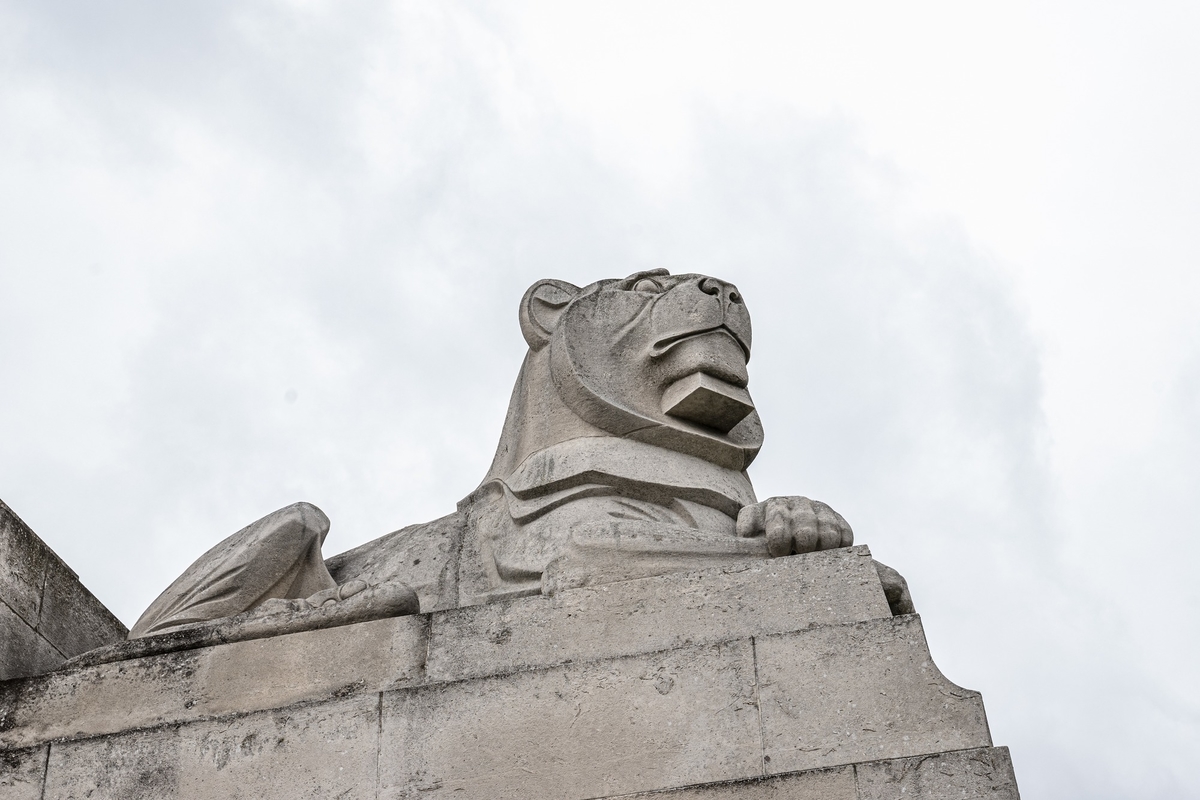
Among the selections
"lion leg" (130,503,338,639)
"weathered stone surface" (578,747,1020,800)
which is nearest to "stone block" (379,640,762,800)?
"weathered stone surface" (578,747,1020,800)

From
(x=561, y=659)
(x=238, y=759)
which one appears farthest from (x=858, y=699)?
(x=238, y=759)

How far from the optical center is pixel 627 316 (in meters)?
8.40

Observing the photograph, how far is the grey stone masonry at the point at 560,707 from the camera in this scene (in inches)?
227

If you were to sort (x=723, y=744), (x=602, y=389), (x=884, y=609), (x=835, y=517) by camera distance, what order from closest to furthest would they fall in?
(x=723, y=744) → (x=884, y=609) → (x=835, y=517) → (x=602, y=389)

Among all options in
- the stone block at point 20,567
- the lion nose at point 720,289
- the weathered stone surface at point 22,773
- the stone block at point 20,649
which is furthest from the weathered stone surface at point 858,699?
the stone block at point 20,567

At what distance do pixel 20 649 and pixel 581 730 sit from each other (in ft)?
11.1

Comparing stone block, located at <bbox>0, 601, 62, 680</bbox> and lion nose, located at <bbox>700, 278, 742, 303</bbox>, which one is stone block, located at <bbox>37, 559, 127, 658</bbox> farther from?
lion nose, located at <bbox>700, 278, 742, 303</bbox>

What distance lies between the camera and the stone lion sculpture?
270 inches

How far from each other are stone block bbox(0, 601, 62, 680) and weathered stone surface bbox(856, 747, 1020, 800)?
167 inches

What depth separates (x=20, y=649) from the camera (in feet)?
25.9

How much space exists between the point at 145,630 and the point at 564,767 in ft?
8.37

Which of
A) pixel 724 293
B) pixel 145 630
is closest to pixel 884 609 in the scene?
pixel 724 293

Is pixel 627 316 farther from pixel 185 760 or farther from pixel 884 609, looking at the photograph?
pixel 185 760

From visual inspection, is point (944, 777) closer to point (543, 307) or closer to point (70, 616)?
point (543, 307)
